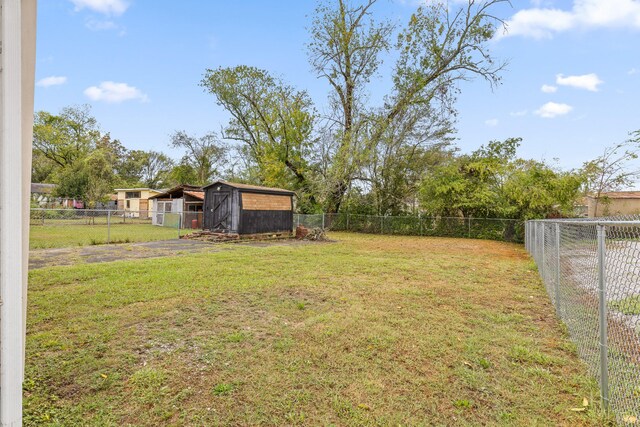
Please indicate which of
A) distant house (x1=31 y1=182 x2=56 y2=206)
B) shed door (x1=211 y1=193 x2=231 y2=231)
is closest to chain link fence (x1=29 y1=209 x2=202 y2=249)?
shed door (x1=211 y1=193 x2=231 y2=231)

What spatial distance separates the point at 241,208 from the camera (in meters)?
14.4

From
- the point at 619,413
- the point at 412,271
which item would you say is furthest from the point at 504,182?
the point at 619,413

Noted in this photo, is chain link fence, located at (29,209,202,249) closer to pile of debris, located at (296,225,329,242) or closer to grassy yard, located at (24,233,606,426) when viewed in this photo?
pile of debris, located at (296,225,329,242)

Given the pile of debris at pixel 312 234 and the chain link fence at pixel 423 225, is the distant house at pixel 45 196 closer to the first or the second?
the chain link fence at pixel 423 225

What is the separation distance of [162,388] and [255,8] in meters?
13.7

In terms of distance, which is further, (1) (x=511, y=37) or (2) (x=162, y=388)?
(1) (x=511, y=37)

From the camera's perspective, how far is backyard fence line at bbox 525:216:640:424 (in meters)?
2.41

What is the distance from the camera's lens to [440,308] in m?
4.88

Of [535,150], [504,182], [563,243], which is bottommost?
[563,243]

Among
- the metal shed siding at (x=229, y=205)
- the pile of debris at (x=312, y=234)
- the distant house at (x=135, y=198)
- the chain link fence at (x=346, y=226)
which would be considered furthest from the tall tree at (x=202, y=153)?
the pile of debris at (x=312, y=234)

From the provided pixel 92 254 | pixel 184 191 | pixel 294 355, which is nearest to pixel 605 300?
pixel 294 355

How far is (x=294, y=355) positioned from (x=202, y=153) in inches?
1478

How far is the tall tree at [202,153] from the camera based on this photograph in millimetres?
36250

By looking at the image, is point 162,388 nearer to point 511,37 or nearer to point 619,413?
point 619,413
